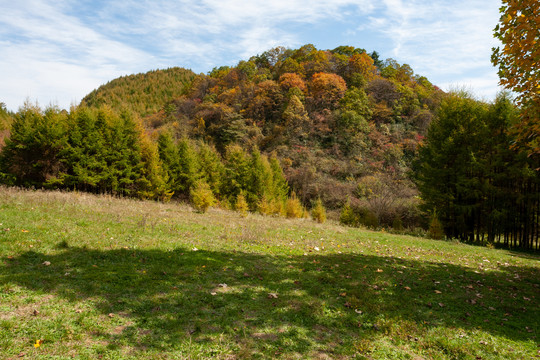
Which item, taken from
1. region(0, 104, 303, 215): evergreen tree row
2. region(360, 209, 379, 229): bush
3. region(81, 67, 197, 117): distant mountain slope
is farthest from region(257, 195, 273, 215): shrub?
region(81, 67, 197, 117): distant mountain slope

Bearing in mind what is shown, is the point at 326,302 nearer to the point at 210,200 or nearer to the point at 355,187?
the point at 210,200

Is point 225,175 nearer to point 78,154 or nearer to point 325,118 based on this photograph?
point 78,154

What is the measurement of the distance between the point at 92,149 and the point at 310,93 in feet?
109

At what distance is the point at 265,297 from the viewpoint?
4871 millimetres

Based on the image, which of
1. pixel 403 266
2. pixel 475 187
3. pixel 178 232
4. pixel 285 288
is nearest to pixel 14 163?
pixel 178 232

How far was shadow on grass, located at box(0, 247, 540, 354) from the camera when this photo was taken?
12.1ft

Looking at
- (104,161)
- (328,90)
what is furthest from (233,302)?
(328,90)

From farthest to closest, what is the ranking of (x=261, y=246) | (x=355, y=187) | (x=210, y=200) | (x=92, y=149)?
(x=355, y=187) < (x=92, y=149) < (x=210, y=200) < (x=261, y=246)

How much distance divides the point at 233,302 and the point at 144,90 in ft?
233

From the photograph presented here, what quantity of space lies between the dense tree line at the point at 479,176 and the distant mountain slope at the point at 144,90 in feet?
167

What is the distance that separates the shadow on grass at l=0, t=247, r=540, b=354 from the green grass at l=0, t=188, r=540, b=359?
2cm

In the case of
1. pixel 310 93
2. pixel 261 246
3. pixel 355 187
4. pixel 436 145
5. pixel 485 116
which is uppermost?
pixel 310 93

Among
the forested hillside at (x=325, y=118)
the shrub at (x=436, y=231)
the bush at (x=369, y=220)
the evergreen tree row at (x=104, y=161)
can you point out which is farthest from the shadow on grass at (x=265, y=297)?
the forested hillside at (x=325, y=118)

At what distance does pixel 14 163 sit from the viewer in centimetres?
1961
